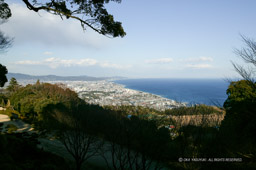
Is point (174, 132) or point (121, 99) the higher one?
point (121, 99)

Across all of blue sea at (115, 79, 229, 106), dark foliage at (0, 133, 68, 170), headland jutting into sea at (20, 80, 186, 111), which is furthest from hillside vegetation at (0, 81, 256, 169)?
headland jutting into sea at (20, 80, 186, 111)

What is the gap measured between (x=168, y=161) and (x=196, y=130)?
12.8ft

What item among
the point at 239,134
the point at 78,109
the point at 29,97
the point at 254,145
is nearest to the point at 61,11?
the point at 78,109

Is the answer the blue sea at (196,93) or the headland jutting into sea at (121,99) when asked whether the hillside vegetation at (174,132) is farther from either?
Result: the headland jutting into sea at (121,99)

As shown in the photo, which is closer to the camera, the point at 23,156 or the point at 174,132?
the point at 23,156

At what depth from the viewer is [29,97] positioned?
14344 mm

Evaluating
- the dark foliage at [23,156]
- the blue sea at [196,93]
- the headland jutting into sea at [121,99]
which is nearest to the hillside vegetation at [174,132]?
the dark foliage at [23,156]

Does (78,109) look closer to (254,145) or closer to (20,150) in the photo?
(20,150)

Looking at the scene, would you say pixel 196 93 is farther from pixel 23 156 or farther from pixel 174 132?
pixel 23 156

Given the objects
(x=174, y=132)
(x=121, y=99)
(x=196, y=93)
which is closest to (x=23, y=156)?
(x=174, y=132)

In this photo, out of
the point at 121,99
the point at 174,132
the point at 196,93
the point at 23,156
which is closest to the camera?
the point at 23,156

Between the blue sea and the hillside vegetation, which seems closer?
the hillside vegetation

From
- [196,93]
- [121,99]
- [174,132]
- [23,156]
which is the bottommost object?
[23,156]

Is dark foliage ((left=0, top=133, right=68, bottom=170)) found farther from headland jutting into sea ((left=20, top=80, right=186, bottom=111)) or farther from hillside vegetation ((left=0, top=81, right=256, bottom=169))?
headland jutting into sea ((left=20, top=80, right=186, bottom=111))
